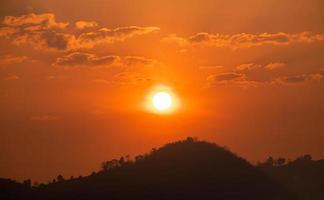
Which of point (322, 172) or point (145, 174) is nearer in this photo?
point (145, 174)

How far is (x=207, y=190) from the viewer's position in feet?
225

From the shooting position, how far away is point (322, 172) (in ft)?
315

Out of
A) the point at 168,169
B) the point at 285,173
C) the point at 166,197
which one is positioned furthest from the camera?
the point at 285,173

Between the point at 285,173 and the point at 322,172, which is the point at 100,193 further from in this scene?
the point at 322,172

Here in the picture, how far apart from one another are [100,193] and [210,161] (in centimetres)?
1312

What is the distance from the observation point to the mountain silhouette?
68750 mm

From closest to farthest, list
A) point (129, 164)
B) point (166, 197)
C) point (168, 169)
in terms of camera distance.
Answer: point (166, 197) → point (168, 169) → point (129, 164)

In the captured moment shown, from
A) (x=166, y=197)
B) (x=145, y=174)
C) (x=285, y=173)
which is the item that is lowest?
(x=166, y=197)

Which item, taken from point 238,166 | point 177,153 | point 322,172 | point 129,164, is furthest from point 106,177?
point 322,172

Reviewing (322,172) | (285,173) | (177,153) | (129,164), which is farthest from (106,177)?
(322,172)

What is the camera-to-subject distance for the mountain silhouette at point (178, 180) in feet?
226

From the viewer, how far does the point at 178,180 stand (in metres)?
70.1

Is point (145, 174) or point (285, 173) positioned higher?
point (285, 173)

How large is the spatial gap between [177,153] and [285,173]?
23663 millimetres
